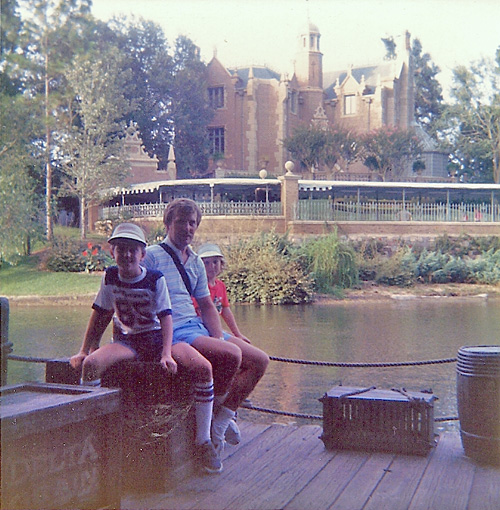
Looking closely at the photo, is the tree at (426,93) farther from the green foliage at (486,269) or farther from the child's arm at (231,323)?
the child's arm at (231,323)

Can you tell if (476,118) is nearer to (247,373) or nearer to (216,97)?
(216,97)

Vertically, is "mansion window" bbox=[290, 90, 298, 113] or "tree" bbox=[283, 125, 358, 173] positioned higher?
"mansion window" bbox=[290, 90, 298, 113]

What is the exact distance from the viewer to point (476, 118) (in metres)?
43.6

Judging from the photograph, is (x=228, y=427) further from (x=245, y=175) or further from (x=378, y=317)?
(x=245, y=175)

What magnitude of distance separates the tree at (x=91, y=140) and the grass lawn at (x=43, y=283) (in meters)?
4.34

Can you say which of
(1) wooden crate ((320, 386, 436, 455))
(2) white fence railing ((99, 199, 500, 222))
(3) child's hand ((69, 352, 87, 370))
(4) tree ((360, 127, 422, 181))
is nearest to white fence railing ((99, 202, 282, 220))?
(2) white fence railing ((99, 199, 500, 222))

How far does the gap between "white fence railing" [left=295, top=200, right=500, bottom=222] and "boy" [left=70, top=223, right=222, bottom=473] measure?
84.0 ft

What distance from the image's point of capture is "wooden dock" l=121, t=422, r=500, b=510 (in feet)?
11.9

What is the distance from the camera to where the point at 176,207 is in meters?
4.15

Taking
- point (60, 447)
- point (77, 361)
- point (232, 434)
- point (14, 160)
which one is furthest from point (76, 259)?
point (60, 447)

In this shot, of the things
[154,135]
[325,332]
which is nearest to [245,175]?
[154,135]

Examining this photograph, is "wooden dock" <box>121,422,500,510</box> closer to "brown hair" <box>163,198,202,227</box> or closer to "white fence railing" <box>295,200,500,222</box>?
"brown hair" <box>163,198,202,227</box>

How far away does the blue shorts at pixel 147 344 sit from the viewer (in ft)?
12.4

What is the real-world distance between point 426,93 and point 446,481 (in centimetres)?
5234
